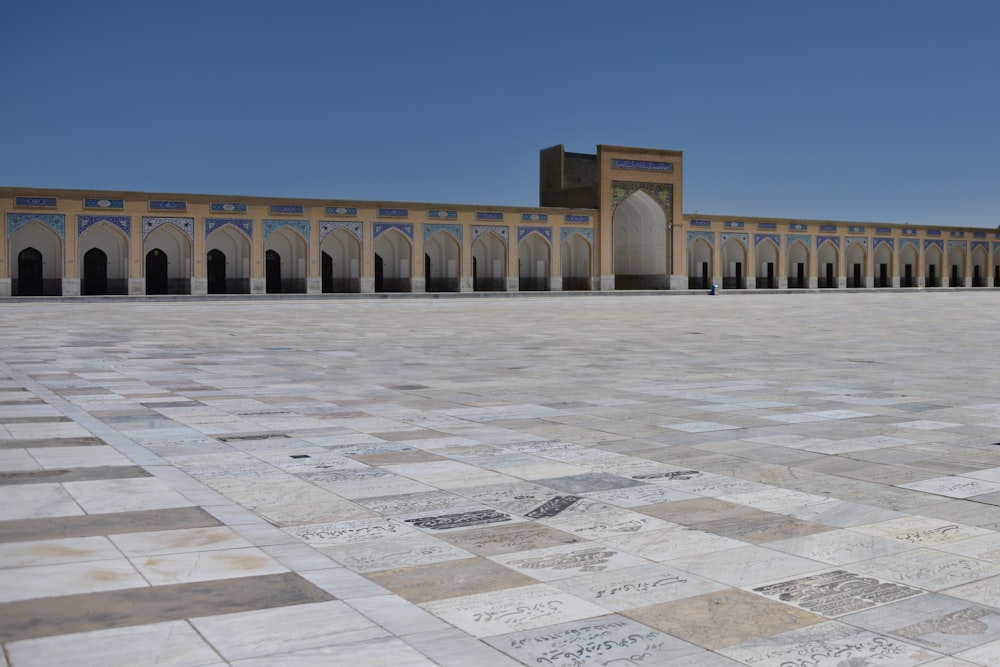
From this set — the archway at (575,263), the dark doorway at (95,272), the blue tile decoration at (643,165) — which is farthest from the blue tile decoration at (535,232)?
the dark doorway at (95,272)

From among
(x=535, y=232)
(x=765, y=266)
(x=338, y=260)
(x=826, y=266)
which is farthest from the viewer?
(x=826, y=266)

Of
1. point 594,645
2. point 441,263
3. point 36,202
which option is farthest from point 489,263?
point 594,645

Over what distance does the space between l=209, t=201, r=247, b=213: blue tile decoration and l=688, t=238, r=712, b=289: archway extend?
19.0 meters

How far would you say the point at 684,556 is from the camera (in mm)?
2828

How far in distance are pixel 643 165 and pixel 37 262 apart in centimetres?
2087

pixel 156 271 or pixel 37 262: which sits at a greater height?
pixel 37 262

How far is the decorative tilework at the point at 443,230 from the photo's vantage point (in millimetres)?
33250

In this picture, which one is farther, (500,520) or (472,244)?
(472,244)

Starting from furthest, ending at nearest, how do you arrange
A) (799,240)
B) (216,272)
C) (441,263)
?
(799,240), (441,263), (216,272)

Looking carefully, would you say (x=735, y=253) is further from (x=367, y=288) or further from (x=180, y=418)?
(x=180, y=418)

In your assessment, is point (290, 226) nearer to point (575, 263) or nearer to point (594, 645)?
point (575, 263)

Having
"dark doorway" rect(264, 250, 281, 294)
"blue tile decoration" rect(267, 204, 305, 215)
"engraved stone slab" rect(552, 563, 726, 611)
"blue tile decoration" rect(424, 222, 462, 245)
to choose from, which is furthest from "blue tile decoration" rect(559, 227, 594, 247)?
"engraved stone slab" rect(552, 563, 726, 611)

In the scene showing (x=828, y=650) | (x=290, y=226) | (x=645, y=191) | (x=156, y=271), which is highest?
(x=645, y=191)

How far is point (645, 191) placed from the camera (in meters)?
37.5
